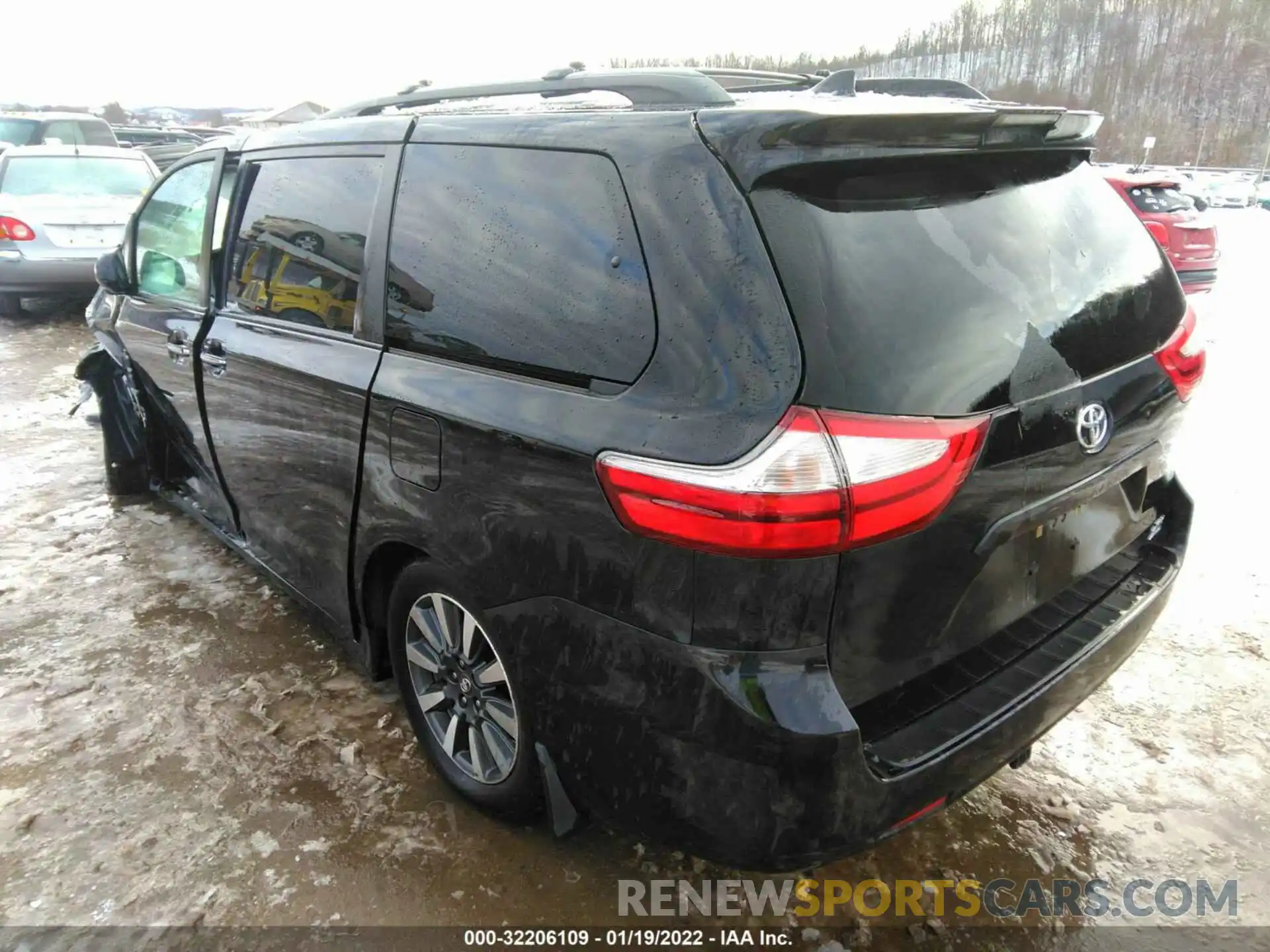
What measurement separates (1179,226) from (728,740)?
11.4 metres

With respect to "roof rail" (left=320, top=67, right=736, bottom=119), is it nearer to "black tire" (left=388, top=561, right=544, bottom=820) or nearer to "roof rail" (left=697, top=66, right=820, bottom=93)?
"roof rail" (left=697, top=66, right=820, bottom=93)

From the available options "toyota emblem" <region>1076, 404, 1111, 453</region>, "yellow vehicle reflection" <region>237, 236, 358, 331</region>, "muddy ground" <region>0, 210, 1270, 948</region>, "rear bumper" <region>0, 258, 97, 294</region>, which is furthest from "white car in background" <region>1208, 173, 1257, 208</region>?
"yellow vehicle reflection" <region>237, 236, 358, 331</region>

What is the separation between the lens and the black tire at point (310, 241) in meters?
2.60

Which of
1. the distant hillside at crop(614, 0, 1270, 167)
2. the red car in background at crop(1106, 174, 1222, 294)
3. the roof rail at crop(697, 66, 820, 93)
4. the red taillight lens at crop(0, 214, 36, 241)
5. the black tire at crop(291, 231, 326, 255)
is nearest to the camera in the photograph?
the roof rail at crop(697, 66, 820, 93)

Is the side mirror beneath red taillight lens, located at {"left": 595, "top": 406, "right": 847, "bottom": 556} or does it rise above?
above

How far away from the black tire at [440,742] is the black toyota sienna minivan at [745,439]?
12 millimetres

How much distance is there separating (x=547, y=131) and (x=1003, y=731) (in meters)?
1.64

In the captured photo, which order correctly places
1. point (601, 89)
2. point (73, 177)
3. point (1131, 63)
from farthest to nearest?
point (1131, 63) → point (73, 177) → point (601, 89)

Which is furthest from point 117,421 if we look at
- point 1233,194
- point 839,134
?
point 1233,194

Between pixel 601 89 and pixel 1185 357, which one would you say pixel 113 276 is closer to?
pixel 601 89

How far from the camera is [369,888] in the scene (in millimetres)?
2203

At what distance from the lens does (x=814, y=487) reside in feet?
4.91

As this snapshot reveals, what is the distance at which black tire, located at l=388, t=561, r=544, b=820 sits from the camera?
2.08 meters

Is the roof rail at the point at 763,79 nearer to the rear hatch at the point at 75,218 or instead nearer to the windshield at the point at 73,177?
the rear hatch at the point at 75,218
